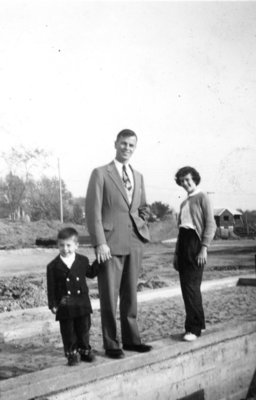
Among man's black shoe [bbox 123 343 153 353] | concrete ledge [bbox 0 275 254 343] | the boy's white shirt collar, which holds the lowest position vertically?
concrete ledge [bbox 0 275 254 343]

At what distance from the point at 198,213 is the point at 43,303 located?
185 inches

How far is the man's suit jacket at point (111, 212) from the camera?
3.27m

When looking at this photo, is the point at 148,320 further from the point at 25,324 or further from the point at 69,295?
the point at 69,295

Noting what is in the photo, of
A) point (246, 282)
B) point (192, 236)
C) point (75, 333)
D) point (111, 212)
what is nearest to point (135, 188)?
point (111, 212)

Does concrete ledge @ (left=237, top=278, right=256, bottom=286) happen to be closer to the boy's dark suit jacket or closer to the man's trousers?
the man's trousers

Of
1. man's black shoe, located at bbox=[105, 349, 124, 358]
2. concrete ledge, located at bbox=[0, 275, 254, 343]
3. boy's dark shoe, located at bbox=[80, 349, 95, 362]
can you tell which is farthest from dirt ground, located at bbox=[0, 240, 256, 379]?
boy's dark shoe, located at bbox=[80, 349, 95, 362]

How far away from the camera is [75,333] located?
314 cm

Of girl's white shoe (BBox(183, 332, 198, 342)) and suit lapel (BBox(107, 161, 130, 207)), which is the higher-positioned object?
suit lapel (BBox(107, 161, 130, 207))

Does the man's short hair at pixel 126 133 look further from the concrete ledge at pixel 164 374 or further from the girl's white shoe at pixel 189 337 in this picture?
the girl's white shoe at pixel 189 337

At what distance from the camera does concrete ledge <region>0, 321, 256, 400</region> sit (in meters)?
2.81

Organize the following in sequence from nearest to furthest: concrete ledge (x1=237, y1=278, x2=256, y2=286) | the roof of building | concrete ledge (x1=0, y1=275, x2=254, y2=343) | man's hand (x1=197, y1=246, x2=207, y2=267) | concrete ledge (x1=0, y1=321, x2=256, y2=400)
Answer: concrete ledge (x1=0, y1=321, x2=256, y2=400), man's hand (x1=197, y1=246, x2=207, y2=267), concrete ledge (x1=0, y1=275, x2=254, y2=343), concrete ledge (x1=237, y1=278, x2=256, y2=286), the roof of building

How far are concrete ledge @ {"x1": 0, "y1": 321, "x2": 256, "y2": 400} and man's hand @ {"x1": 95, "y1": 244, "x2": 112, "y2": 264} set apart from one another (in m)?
0.62

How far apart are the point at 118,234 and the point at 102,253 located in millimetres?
182

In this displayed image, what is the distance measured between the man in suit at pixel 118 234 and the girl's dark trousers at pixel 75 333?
21cm
